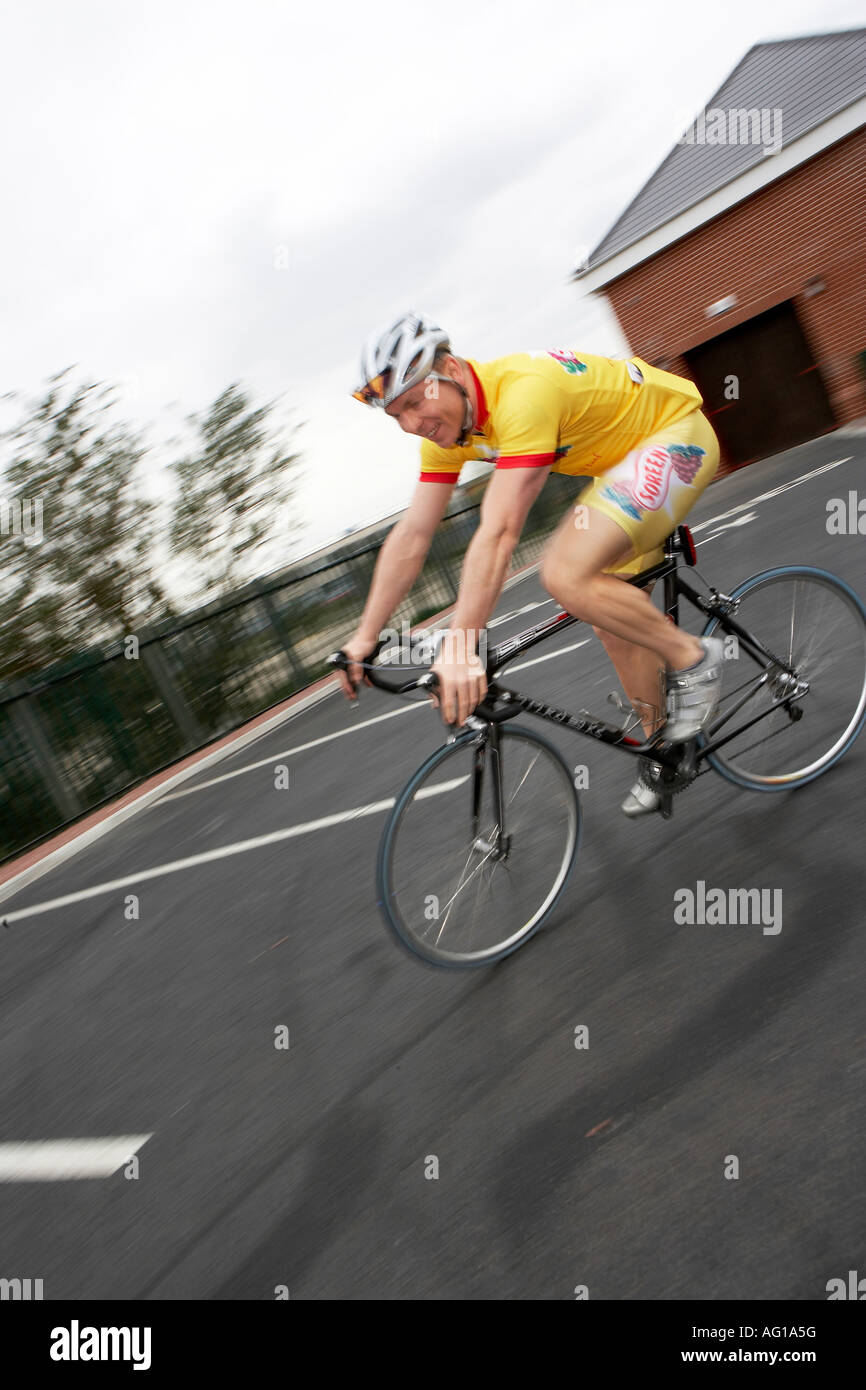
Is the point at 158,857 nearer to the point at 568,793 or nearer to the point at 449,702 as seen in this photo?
the point at 568,793

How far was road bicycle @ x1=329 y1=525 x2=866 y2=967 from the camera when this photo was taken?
369 centimetres

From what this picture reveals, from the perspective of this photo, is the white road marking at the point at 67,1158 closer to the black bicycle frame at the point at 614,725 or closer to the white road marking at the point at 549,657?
the black bicycle frame at the point at 614,725

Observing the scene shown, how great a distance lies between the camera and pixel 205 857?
24.8ft

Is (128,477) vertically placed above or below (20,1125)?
above

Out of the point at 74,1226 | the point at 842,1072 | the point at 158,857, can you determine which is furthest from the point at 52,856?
the point at 842,1072

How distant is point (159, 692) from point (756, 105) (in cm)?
2052

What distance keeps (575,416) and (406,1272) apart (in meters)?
2.48

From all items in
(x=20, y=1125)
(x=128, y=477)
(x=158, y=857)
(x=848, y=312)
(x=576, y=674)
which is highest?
(x=848, y=312)

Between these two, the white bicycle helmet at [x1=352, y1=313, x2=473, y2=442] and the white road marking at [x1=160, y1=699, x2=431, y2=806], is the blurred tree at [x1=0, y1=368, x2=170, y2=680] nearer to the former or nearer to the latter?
the white road marking at [x1=160, y1=699, x2=431, y2=806]

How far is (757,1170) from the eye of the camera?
256cm

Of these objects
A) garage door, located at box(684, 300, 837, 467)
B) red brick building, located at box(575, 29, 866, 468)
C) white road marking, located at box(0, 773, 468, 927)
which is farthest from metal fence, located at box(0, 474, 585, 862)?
red brick building, located at box(575, 29, 866, 468)

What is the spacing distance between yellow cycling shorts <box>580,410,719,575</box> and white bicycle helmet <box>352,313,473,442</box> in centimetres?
69

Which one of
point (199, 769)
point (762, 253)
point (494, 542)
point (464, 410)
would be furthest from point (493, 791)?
point (762, 253)

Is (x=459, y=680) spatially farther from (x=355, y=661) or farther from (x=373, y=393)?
(x=373, y=393)
